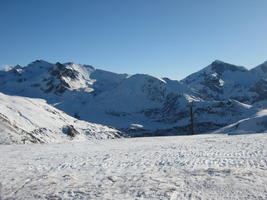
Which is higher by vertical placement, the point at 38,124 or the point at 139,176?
the point at 38,124

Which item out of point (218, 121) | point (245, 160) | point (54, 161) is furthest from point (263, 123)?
point (218, 121)

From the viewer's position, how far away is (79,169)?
1331 cm

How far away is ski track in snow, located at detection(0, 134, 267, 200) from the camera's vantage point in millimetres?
9195

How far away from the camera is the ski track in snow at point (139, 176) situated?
30.2 ft

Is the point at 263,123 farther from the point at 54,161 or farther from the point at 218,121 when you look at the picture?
the point at 218,121

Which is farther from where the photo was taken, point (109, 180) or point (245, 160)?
point (245, 160)

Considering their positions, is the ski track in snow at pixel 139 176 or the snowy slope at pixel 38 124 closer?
the ski track in snow at pixel 139 176

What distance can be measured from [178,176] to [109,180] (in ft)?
9.41

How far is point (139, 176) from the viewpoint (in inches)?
442

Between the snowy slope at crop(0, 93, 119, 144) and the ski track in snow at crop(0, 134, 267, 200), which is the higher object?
the snowy slope at crop(0, 93, 119, 144)

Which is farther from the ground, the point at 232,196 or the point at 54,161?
the point at 54,161

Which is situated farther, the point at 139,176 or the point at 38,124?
the point at 38,124

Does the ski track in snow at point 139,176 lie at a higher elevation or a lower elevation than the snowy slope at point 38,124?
lower

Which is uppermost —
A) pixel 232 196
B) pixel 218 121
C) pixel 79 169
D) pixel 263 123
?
pixel 218 121
